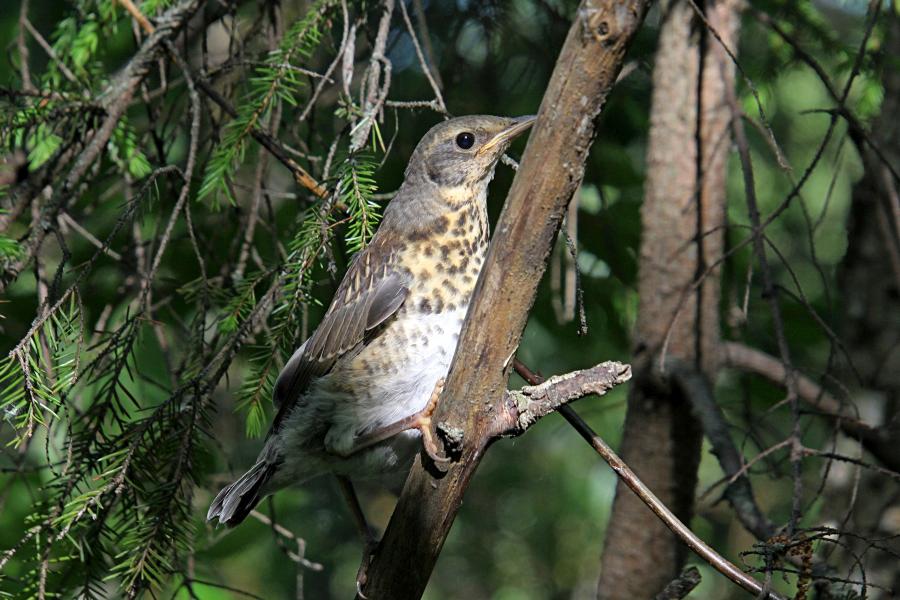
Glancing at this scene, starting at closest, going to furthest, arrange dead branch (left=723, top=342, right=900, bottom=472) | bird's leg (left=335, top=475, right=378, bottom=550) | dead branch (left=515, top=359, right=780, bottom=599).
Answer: dead branch (left=515, top=359, right=780, bottom=599), bird's leg (left=335, top=475, right=378, bottom=550), dead branch (left=723, top=342, right=900, bottom=472)

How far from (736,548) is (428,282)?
3208 mm

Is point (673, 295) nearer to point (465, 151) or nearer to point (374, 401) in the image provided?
point (465, 151)

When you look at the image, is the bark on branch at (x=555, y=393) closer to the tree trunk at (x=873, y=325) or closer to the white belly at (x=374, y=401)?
the white belly at (x=374, y=401)

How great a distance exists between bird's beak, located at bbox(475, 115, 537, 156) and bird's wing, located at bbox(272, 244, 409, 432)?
443 mm

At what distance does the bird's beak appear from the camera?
2693 millimetres

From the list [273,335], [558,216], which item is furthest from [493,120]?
[558,216]

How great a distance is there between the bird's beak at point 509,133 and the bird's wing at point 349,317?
0.44m

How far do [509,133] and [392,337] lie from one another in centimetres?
68

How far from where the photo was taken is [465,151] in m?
2.82

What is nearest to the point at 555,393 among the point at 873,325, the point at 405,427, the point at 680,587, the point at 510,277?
the point at 510,277

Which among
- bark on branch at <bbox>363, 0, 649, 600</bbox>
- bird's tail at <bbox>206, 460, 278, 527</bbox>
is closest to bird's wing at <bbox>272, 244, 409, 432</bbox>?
bird's tail at <bbox>206, 460, 278, 527</bbox>

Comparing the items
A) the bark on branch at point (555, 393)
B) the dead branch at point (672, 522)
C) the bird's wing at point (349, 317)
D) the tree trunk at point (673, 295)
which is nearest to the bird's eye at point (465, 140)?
the bird's wing at point (349, 317)

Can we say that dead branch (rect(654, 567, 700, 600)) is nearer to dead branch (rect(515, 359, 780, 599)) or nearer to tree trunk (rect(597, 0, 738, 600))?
dead branch (rect(515, 359, 780, 599))

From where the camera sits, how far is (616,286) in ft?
12.3
